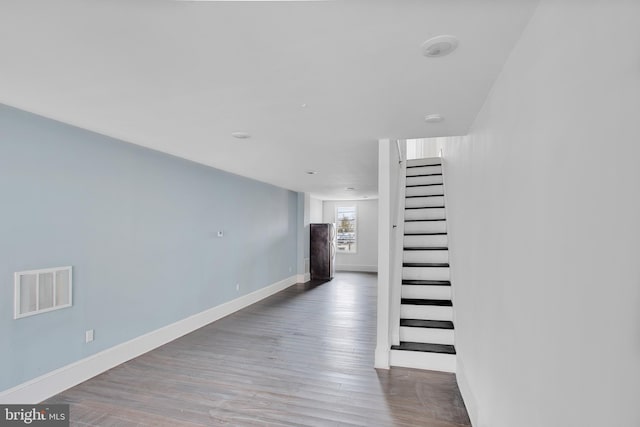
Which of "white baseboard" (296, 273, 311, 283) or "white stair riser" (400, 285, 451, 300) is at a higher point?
"white stair riser" (400, 285, 451, 300)

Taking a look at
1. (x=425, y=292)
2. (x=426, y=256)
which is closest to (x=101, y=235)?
(x=425, y=292)

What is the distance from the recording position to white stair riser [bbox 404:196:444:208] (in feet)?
15.6

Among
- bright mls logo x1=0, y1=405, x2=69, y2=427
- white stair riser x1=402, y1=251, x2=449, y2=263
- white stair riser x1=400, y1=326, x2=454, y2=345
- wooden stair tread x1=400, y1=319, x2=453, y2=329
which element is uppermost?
white stair riser x1=402, y1=251, x2=449, y2=263

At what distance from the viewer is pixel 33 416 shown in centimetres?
236

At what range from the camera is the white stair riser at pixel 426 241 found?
421 centimetres

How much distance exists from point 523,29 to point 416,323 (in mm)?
2928

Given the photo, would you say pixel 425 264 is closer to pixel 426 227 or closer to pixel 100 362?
pixel 426 227

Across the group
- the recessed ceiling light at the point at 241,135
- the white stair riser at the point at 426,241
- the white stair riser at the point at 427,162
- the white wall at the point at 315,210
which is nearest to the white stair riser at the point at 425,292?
the white stair riser at the point at 426,241

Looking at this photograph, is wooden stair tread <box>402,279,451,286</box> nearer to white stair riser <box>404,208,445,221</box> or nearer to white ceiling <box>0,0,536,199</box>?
white stair riser <box>404,208,445,221</box>

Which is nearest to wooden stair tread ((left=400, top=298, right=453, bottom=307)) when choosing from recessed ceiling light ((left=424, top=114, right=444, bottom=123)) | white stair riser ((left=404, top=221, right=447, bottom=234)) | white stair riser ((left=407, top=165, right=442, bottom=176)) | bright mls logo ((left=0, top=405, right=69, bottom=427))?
white stair riser ((left=404, top=221, right=447, bottom=234))

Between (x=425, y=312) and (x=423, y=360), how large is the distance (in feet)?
1.78

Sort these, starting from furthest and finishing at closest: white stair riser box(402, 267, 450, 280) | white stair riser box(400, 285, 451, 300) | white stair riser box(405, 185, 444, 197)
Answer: white stair riser box(405, 185, 444, 197) → white stair riser box(402, 267, 450, 280) → white stair riser box(400, 285, 451, 300)

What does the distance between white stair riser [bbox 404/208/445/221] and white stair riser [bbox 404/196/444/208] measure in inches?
5.3

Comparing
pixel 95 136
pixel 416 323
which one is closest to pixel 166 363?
pixel 95 136
